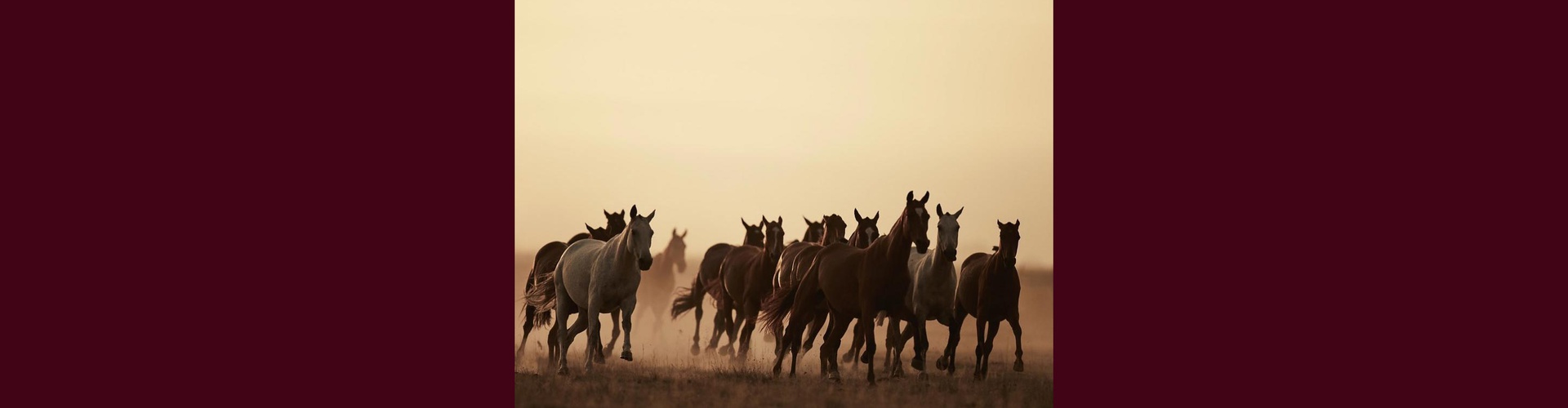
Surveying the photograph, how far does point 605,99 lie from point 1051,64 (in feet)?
12.0

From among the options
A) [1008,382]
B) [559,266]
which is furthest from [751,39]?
[1008,382]

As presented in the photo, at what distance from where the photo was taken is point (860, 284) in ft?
45.2

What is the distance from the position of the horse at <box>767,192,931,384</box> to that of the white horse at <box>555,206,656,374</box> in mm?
1323

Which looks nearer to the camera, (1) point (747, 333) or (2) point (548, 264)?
(2) point (548, 264)

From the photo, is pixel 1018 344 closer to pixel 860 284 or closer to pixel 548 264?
pixel 860 284

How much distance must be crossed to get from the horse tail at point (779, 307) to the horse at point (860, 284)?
11cm

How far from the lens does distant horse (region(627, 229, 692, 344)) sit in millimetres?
15375

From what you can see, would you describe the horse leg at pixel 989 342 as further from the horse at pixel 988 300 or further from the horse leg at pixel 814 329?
the horse leg at pixel 814 329

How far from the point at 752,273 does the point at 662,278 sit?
85cm

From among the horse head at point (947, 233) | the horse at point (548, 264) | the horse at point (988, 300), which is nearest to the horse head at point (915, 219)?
the horse head at point (947, 233)

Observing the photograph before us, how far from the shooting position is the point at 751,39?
14633 millimetres

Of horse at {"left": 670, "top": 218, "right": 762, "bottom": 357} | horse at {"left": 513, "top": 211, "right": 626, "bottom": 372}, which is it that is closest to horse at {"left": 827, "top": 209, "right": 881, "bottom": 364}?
horse at {"left": 670, "top": 218, "right": 762, "bottom": 357}

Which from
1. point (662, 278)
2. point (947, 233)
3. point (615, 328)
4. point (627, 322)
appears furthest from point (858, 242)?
point (615, 328)

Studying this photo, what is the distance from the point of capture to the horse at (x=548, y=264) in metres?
14.8
